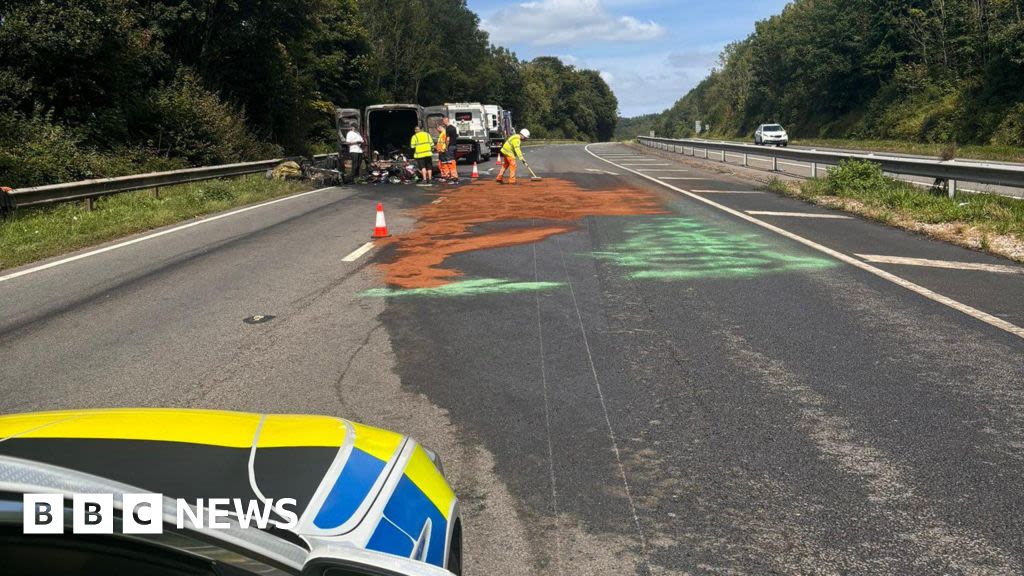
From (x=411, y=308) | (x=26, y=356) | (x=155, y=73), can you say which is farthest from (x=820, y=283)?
(x=155, y=73)

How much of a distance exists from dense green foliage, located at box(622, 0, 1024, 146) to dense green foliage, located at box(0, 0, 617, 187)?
1341 inches

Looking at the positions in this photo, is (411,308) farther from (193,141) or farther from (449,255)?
Result: (193,141)

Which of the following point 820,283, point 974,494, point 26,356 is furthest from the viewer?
point 820,283

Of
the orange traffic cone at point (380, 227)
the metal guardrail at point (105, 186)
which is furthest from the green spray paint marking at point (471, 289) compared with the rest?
the metal guardrail at point (105, 186)

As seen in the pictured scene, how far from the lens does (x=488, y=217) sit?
1537 centimetres

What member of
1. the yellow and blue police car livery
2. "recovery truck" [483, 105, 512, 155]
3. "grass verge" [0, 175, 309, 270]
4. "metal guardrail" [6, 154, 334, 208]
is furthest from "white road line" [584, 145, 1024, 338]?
"recovery truck" [483, 105, 512, 155]

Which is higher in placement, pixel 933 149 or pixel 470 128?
pixel 470 128

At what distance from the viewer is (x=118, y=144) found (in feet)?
81.8

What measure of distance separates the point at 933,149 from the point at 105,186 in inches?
1548

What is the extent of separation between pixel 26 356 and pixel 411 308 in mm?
3175

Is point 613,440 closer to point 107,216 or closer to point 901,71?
point 107,216

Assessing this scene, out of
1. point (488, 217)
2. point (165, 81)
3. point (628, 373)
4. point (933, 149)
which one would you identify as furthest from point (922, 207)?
point (933, 149)

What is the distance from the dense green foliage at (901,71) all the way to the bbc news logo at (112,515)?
44557 mm

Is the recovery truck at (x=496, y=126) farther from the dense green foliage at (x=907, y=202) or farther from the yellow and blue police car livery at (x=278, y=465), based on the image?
the yellow and blue police car livery at (x=278, y=465)
